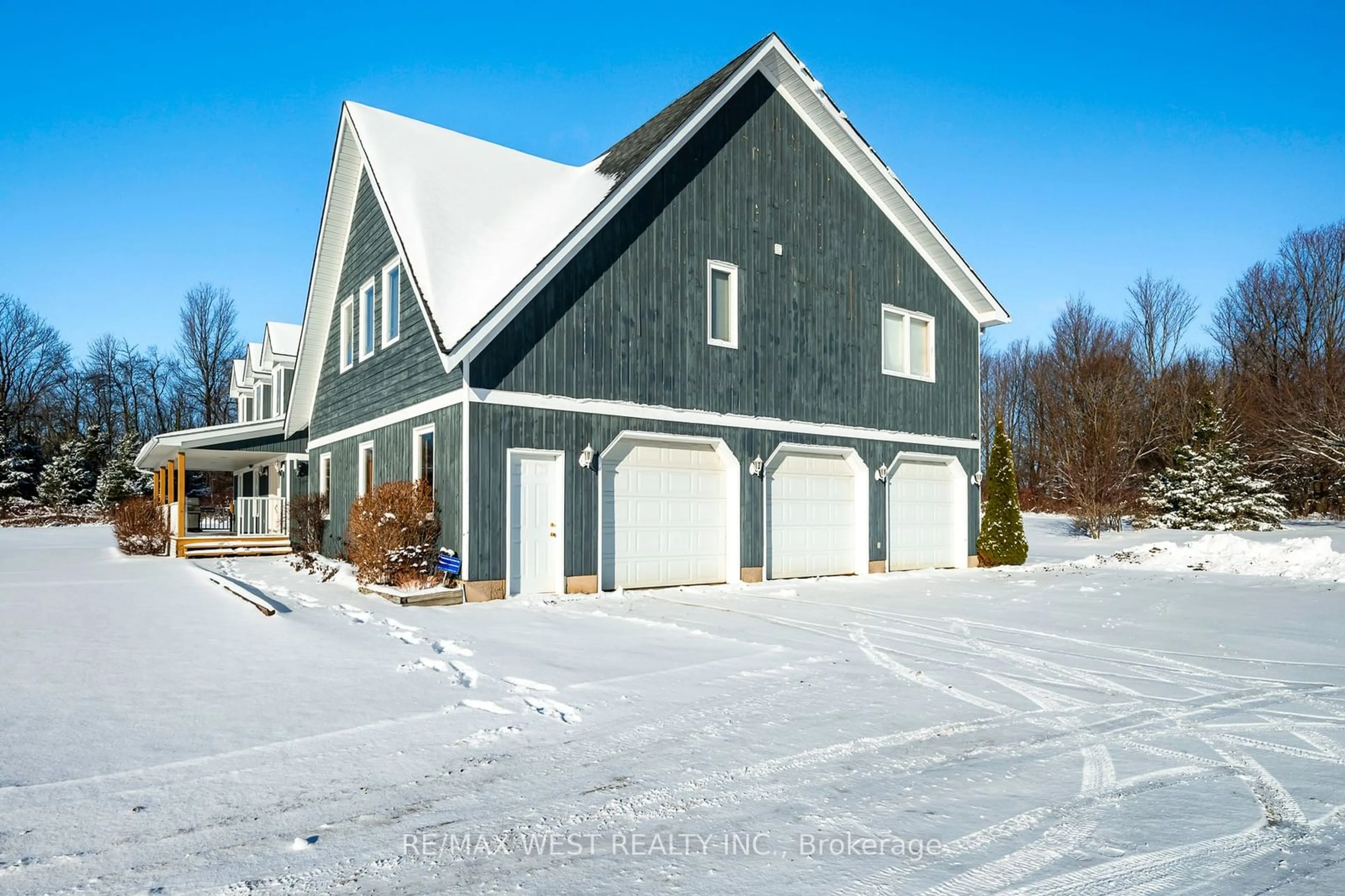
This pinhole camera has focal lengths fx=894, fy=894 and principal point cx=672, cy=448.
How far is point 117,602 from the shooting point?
10867 mm

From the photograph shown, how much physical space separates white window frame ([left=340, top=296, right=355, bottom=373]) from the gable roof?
107 cm

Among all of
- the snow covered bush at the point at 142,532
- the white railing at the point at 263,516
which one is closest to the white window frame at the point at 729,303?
the white railing at the point at 263,516

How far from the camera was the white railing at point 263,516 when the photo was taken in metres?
21.5

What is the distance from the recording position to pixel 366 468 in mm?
16422

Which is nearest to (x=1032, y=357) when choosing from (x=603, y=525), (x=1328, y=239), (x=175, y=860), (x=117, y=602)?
(x=1328, y=239)

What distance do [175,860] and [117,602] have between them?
8723 mm

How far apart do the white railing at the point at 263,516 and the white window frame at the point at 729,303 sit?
12.1 meters

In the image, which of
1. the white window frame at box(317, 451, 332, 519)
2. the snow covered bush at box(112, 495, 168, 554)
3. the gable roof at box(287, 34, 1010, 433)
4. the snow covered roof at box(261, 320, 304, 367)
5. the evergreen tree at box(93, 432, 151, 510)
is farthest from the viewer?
the evergreen tree at box(93, 432, 151, 510)

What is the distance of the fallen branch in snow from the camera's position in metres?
9.59

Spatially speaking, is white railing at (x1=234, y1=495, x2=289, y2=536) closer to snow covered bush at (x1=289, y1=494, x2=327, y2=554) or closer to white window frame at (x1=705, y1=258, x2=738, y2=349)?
snow covered bush at (x1=289, y1=494, x2=327, y2=554)

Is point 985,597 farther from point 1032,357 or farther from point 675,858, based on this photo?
point 1032,357

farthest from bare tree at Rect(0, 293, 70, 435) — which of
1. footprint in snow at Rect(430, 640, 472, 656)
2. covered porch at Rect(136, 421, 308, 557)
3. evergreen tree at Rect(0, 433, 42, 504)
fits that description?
footprint in snow at Rect(430, 640, 472, 656)

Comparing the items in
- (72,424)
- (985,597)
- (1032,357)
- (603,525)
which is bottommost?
(985,597)

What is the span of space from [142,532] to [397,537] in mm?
12483
